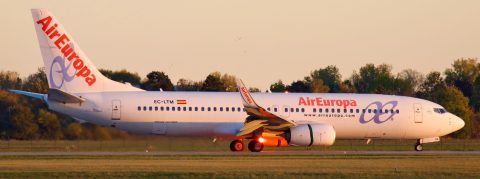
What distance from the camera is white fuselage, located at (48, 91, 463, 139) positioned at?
164ft

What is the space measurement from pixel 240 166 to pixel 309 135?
12.6 m

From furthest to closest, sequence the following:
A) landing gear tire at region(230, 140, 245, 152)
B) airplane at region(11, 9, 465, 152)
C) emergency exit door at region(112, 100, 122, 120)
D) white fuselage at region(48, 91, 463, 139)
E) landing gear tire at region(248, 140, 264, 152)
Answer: landing gear tire at region(230, 140, 245, 152)
landing gear tire at region(248, 140, 264, 152)
white fuselage at region(48, 91, 463, 139)
emergency exit door at region(112, 100, 122, 120)
airplane at region(11, 9, 465, 152)

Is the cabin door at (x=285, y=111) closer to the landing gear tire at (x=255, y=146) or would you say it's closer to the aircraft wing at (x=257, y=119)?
the aircraft wing at (x=257, y=119)

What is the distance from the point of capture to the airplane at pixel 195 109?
163 ft

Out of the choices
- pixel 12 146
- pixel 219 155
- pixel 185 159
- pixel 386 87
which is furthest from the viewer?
pixel 386 87

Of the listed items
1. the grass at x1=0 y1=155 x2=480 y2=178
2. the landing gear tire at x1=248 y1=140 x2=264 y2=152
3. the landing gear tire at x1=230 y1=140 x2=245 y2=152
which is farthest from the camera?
the landing gear tire at x1=230 y1=140 x2=245 y2=152

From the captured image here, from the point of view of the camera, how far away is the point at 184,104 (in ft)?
167

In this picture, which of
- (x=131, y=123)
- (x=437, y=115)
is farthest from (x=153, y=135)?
(x=437, y=115)

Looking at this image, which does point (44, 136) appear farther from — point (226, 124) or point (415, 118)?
point (415, 118)

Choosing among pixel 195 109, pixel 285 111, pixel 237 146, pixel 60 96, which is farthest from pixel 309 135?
pixel 60 96

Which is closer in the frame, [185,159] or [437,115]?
[185,159]

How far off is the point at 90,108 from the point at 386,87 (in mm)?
52323

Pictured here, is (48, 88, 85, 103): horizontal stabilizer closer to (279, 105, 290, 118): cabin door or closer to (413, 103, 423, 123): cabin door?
(279, 105, 290, 118): cabin door

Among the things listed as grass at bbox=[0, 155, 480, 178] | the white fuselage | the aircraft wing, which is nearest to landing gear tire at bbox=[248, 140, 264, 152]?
the aircraft wing
